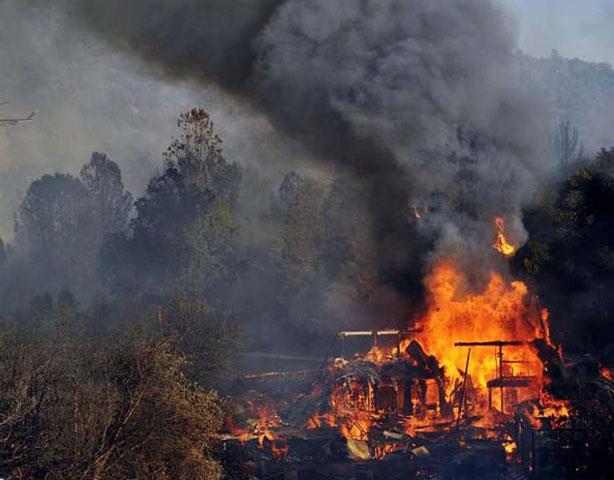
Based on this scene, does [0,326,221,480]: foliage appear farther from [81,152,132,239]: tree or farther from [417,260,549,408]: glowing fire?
[81,152,132,239]: tree

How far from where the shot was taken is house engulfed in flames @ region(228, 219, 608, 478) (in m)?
31.9

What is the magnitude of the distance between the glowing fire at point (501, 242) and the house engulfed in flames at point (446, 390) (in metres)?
0.05

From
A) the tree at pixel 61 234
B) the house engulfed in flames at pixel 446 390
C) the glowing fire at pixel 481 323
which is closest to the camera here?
the house engulfed in flames at pixel 446 390

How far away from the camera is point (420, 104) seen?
132 ft

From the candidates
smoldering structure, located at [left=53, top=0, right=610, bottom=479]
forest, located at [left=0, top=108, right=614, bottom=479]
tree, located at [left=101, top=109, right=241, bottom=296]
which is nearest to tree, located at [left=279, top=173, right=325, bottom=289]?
forest, located at [left=0, top=108, right=614, bottom=479]

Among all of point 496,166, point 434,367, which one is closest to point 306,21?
point 496,166

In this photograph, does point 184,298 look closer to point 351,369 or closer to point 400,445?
point 351,369

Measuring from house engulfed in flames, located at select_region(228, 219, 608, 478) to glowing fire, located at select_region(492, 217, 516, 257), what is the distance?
0.05m

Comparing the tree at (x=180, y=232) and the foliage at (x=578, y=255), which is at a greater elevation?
the tree at (x=180, y=232)

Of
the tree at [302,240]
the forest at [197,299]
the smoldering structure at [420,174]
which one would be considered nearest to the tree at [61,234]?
the forest at [197,299]

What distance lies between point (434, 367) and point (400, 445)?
562 cm

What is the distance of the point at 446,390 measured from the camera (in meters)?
36.7

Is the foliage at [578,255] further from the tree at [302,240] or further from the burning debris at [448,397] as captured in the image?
the tree at [302,240]

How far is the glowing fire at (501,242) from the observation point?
39781 millimetres
